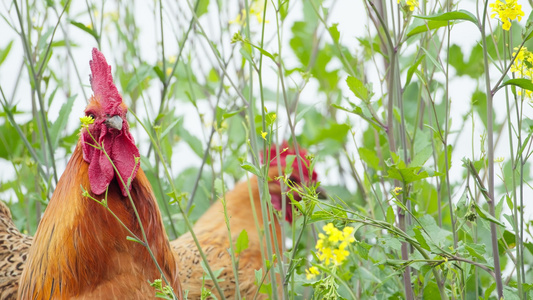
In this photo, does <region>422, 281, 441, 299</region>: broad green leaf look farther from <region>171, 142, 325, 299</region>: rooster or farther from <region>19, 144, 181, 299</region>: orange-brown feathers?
<region>19, 144, 181, 299</region>: orange-brown feathers

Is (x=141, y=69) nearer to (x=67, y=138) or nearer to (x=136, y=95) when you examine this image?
(x=67, y=138)

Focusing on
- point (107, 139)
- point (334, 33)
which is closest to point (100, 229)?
point (107, 139)

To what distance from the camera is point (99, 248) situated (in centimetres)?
262

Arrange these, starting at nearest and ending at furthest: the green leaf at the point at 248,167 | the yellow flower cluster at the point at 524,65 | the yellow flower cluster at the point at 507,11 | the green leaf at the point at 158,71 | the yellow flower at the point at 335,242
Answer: the yellow flower at the point at 335,242 → the yellow flower cluster at the point at 507,11 → the green leaf at the point at 248,167 → the yellow flower cluster at the point at 524,65 → the green leaf at the point at 158,71

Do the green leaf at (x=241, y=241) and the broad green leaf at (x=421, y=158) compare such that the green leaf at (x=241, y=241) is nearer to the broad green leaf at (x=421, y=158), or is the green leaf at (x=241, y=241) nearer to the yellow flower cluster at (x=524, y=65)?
the broad green leaf at (x=421, y=158)

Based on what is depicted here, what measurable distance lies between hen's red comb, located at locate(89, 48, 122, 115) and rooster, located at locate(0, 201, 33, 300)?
1.06 meters

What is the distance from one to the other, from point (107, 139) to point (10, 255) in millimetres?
1062

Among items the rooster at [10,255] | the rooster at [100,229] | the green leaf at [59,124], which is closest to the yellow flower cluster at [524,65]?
the rooster at [100,229]

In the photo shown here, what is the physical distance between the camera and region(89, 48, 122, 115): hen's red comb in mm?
2684

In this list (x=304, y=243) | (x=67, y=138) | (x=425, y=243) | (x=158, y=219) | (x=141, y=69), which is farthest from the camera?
Result: (x=304, y=243)

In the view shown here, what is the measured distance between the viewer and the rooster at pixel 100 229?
259 centimetres

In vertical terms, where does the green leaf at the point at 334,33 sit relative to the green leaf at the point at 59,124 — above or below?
above

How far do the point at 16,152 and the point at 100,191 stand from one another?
163 centimetres

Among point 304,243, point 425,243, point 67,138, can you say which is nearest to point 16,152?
point 67,138
